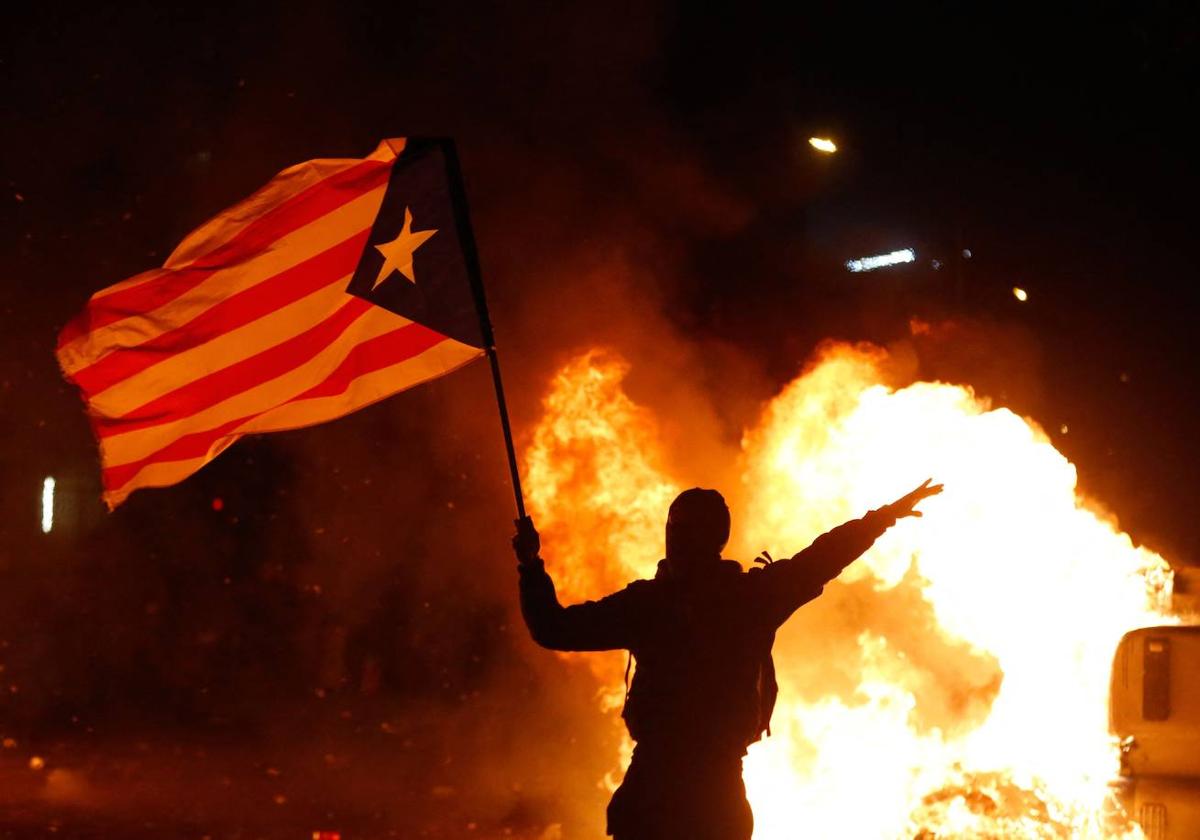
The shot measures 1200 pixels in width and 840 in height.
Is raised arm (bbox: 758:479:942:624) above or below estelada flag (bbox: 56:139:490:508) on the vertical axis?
below

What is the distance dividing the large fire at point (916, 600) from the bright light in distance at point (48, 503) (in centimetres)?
1216

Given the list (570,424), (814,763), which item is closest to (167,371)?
(814,763)

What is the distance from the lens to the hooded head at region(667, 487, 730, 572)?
3.27m

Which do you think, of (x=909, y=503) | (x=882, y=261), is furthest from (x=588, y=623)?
(x=882, y=261)

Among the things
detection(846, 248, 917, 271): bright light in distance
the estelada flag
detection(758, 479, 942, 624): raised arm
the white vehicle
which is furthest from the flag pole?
detection(846, 248, 917, 271): bright light in distance

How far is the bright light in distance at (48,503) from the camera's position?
775 inches

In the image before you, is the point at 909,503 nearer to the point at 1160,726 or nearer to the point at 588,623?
the point at 588,623

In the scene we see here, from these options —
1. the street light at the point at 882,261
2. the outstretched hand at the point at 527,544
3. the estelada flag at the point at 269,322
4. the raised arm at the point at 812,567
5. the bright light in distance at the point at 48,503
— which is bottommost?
the raised arm at the point at 812,567

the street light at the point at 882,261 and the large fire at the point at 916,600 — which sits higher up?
the street light at the point at 882,261

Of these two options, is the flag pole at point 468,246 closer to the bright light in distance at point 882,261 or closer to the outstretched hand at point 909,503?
the outstretched hand at point 909,503

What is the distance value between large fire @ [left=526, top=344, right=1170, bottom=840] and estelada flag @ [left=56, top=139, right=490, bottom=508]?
146 inches

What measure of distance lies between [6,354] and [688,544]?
16561 mm

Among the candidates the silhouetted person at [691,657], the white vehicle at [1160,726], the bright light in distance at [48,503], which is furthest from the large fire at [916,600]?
the bright light in distance at [48,503]

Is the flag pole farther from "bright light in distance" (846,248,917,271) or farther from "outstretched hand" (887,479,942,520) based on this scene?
"bright light in distance" (846,248,917,271)
